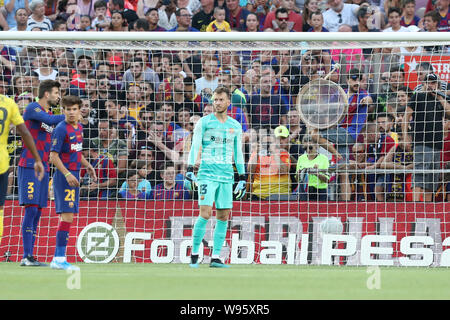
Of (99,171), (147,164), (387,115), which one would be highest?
(387,115)

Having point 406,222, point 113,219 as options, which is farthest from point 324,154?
point 113,219

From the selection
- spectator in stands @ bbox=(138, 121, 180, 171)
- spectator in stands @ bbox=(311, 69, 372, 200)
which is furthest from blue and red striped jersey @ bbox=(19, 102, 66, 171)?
spectator in stands @ bbox=(311, 69, 372, 200)

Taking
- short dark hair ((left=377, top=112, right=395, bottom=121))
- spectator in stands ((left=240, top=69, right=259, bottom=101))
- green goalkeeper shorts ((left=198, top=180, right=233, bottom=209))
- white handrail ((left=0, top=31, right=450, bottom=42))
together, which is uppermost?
white handrail ((left=0, top=31, right=450, bottom=42))

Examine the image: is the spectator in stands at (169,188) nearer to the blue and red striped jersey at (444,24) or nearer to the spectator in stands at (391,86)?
the spectator in stands at (391,86)

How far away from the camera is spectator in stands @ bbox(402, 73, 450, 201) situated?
12453mm

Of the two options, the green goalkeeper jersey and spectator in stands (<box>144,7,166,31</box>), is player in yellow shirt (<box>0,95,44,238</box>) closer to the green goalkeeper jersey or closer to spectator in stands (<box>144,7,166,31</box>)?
the green goalkeeper jersey

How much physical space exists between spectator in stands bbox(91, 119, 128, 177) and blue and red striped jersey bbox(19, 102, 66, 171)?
6.85 feet

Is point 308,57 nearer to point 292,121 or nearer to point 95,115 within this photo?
point 292,121

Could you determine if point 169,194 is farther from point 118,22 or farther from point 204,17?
point 204,17

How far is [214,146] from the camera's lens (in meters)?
10.4

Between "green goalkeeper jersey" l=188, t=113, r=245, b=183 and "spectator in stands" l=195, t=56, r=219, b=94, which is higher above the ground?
"spectator in stands" l=195, t=56, r=219, b=94

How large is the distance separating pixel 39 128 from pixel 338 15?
25.2 feet

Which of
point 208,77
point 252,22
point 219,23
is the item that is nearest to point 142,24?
point 219,23

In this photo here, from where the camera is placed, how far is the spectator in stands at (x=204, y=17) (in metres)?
16.1
